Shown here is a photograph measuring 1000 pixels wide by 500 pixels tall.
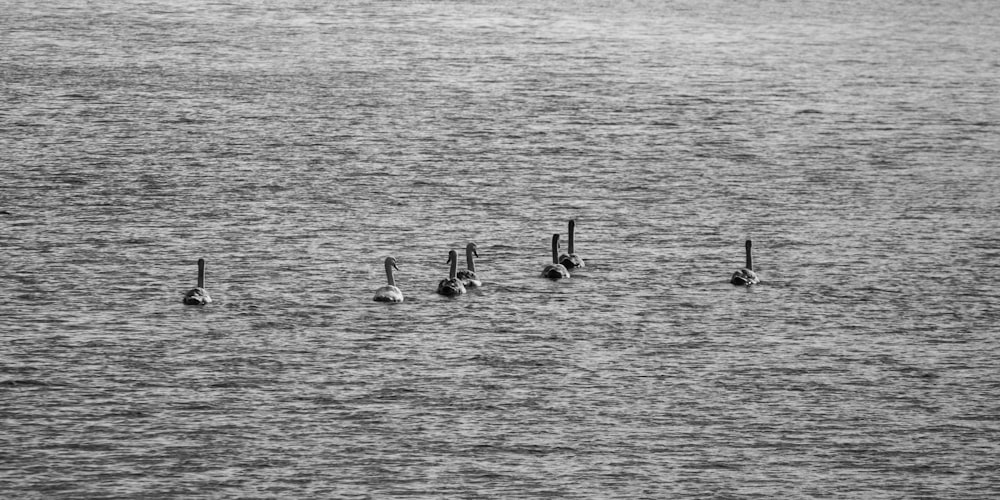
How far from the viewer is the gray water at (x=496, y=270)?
28.4m

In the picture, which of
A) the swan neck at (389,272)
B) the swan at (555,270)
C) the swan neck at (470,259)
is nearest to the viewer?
the swan neck at (389,272)

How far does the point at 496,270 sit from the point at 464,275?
167 centimetres

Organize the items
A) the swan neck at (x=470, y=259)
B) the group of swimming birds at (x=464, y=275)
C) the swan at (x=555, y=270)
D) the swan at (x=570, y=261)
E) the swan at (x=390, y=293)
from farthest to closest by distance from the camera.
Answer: the swan at (x=570, y=261)
the swan at (x=555, y=270)
the swan neck at (x=470, y=259)
the swan at (x=390, y=293)
the group of swimming birds at (x=464, y=275)

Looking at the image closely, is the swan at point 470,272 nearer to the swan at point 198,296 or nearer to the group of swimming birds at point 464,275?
the group of swimming birds at point 464,275

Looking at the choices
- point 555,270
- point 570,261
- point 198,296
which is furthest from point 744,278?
point 198,296

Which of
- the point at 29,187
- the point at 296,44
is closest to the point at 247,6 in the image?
the point at 296,44

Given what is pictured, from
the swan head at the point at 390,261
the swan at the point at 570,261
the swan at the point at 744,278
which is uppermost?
the swan head at the point at 390,261

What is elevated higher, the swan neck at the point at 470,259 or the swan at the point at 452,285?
the swan neck at the point at 470,259

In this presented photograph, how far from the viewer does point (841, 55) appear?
7594cm

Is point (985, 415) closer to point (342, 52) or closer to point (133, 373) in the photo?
point (133, 373)

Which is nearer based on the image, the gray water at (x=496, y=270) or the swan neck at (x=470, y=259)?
the gray water at (x=496, y=270)

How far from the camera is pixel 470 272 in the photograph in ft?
128

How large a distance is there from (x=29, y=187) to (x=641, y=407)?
23.7m

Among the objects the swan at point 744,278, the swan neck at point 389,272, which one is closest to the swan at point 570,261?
the swan at point 744,278
